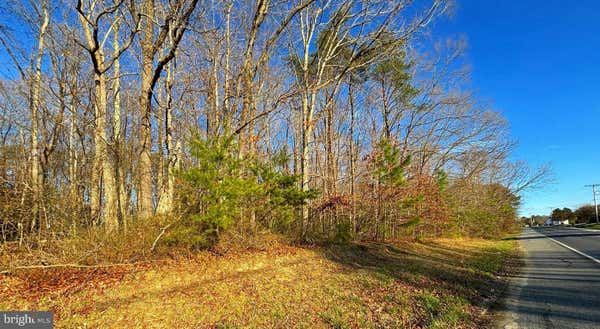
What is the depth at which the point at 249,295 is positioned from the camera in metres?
5.78

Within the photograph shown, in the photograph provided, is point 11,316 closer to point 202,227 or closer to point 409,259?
point 202,227

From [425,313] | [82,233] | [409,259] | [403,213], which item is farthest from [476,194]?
[82,233]

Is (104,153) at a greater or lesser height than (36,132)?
lesser

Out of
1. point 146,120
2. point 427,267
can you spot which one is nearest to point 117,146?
point 146,120

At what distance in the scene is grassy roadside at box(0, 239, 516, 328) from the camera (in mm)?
4734

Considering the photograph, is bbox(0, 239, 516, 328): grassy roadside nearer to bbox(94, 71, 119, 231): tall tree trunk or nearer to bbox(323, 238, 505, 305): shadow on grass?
bbox(323, 238, 505, 305): shadow on grass

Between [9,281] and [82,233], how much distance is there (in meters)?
1.29

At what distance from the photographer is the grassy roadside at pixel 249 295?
4734 mm

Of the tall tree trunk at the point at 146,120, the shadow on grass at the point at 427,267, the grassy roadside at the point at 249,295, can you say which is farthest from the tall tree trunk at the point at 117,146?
the shadow on grass at the point at 427,267

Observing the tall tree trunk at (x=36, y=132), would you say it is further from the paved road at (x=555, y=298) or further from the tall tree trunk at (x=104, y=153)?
the paved road at (x=555, y=298)

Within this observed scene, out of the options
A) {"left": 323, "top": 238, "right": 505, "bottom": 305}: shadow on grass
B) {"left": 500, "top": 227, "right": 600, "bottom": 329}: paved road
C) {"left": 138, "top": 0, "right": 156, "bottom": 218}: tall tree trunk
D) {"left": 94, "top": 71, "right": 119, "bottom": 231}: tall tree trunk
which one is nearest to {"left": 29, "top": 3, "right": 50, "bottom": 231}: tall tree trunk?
{"left": 94, "top": 71, "right": 119, "bottom": 231}: tall tree trunk

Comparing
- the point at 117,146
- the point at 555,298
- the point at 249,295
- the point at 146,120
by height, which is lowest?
the point at 555,298

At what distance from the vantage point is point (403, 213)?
49.5 ft

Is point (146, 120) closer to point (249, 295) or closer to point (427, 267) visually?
point (249, 295)
